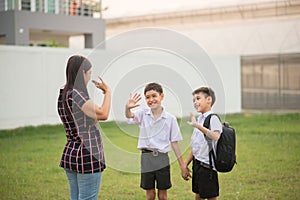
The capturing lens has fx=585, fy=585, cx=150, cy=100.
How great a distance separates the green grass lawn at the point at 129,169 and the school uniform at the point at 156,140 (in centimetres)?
10

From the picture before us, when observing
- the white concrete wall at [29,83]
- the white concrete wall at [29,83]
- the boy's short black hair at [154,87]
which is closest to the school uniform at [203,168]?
the boy's short black hair at [154,87]

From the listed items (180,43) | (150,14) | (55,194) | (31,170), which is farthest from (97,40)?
(180,43)

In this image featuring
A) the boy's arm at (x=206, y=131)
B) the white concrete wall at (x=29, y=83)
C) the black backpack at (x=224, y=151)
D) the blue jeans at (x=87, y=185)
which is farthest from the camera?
the white concrete wall at (x=29, y=83)

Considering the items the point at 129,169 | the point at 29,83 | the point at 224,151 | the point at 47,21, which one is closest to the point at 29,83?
the point at 29,83

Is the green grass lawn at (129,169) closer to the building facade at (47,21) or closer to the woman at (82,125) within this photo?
the woman at (82,125)

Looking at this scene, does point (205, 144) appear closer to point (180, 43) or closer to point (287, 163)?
point (180, 43)

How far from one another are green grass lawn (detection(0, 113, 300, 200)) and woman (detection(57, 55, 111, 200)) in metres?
0.47

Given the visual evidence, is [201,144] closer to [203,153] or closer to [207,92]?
[203,153]

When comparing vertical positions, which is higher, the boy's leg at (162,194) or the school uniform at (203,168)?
the school uniform at (203,168)

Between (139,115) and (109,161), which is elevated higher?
(139,115)

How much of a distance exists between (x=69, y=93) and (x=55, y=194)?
276 cm

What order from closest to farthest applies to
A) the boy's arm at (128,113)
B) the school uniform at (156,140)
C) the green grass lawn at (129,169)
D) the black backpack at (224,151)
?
the black backpack at (224,151) → the boy's arm at (128,113) → the school uniform at (156,140) → the green grass lawn at (129,169)

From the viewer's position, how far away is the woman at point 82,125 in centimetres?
402

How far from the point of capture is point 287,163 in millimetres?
8312
